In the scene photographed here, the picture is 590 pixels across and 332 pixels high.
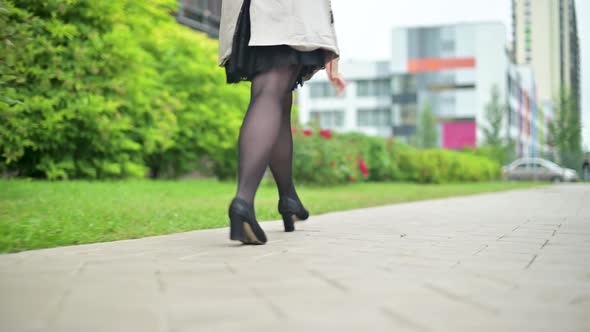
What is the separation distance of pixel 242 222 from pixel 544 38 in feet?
404

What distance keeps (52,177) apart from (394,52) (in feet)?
173

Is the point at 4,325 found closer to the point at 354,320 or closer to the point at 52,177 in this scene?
the point at 354,320

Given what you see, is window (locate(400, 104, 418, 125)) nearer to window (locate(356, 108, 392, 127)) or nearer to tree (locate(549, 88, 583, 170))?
window (locate(356, 108, 392, 127))

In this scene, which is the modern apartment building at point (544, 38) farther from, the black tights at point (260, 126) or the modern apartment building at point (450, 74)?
the black tights at point (260, 126)

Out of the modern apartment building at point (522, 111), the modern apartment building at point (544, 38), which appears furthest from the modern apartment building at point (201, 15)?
the modern apartment building at point (544, 38)

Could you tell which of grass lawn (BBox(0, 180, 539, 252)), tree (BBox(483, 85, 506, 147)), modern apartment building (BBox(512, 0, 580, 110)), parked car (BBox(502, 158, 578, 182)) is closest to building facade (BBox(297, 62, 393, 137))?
tree (BBox(483, 85, 506, 147))

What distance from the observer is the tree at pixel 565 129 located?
31812mm

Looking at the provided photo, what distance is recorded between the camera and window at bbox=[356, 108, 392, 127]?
204 feet

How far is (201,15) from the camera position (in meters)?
25.6

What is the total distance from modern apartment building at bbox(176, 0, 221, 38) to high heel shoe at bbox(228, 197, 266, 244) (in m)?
21.7

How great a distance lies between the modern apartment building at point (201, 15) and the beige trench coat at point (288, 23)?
21.2 meters

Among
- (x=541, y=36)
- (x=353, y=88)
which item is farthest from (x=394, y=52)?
(x=541, y=36)

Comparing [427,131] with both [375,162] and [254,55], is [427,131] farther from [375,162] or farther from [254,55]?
[254,55]

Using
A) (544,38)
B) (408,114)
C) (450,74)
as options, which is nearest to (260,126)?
(450,74)
